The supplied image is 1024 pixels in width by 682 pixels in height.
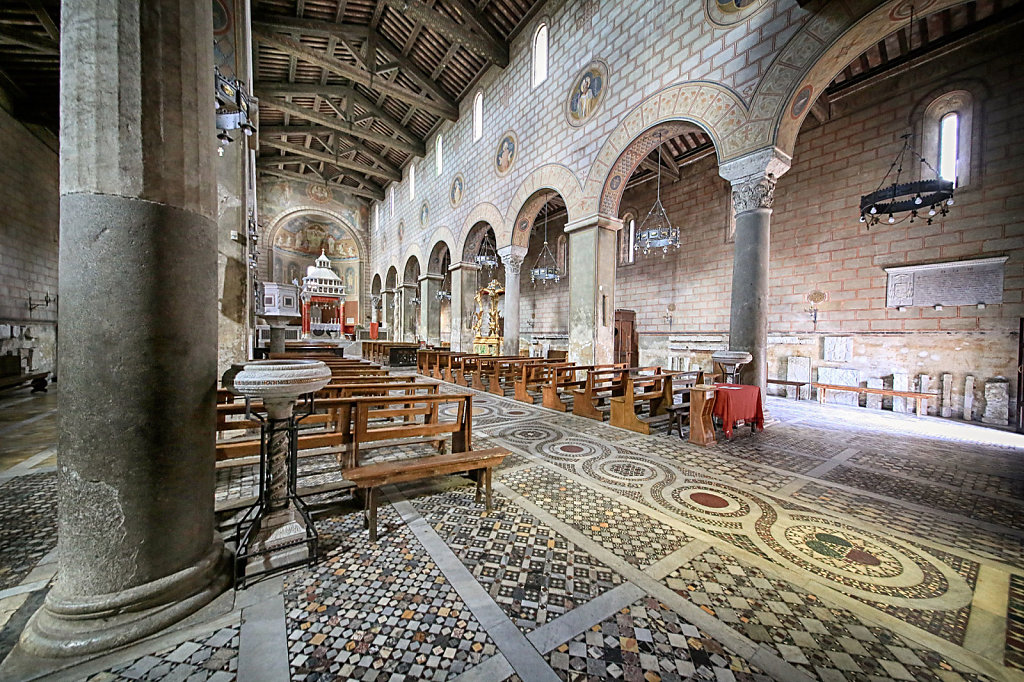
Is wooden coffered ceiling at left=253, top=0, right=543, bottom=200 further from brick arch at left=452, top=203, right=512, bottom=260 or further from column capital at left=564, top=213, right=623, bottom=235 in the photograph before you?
column capital at left=564, top=213, right=623, bottom=235

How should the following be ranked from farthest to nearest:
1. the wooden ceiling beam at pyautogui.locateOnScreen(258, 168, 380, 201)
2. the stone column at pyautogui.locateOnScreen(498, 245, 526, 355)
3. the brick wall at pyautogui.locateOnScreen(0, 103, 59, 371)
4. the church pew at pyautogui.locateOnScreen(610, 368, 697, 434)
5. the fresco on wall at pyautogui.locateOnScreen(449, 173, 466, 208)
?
the wooden ceiling beam at pyautogui.locateOnScreen(258, 168, 380, 201) < the fresco on wall at pyautogui.locateOnScreen(449, 173, 466, 208) < the stone column at pyautogui.locateOnScreen(498, 245, 526, 355) < the brick wall at pyautogui.locateOnScreen(0, 103, 59, 371) < the church pew at pyautogui.locateOnScreen(610, 368, 697, 434)

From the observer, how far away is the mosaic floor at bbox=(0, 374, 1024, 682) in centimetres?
154

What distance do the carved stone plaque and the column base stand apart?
435 inches

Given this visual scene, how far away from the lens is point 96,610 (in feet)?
5.06

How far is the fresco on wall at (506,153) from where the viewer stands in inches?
449

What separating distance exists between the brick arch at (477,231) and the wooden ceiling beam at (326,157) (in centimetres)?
853

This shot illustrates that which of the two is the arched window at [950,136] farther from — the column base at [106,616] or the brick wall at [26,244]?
the brick wall at [26,244]

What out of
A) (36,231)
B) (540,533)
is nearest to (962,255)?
(540,533)

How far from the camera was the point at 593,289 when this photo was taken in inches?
344

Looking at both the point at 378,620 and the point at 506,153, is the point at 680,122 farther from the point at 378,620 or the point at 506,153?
the point at 378,620

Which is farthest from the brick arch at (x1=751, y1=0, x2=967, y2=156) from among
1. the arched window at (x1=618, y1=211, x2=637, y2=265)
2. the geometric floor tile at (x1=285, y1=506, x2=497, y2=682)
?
the arched window at (x1=618, y1=211, x2=637, y2=265)

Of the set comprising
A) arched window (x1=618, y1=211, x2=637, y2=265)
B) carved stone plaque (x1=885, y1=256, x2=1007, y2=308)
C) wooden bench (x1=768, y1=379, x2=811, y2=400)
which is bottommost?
wooden bench (x1=768, y1=379, x2=811, y2=400)

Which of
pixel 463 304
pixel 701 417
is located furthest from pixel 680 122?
pixel 463 304

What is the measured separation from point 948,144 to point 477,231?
1165 centimetres
